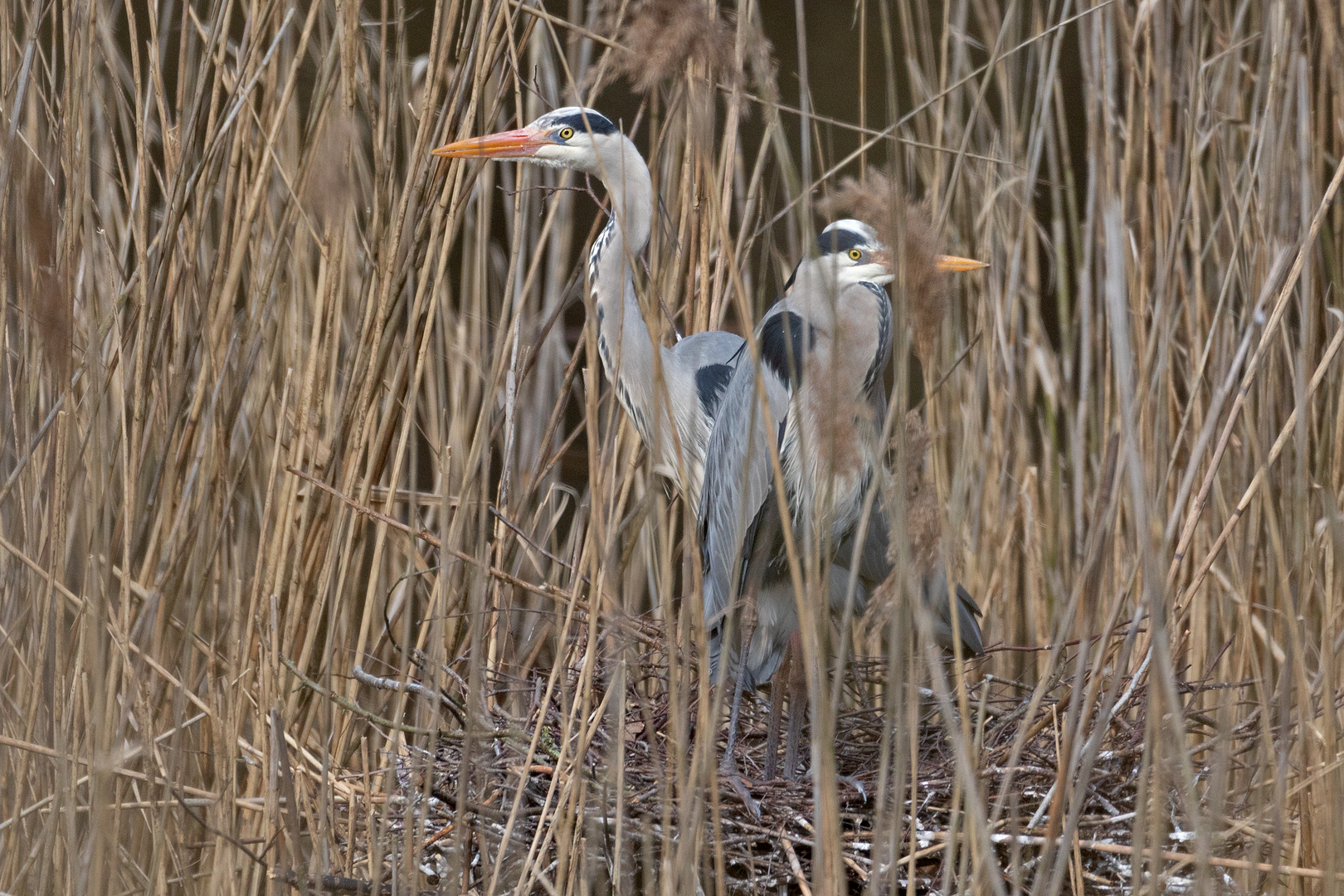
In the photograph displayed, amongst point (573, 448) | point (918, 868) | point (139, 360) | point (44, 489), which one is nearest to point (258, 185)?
point (139, 360)

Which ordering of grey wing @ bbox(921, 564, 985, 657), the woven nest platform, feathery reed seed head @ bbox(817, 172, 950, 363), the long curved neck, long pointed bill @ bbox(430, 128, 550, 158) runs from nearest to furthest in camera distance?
feathery reed seed head @ bbox(817, 172, 950, 363), the woven nest platform, long pointed bill @ bbox(430, 128, 550, 158), grey wing @ bbox(921, 564, 985, 657), the long curved neck

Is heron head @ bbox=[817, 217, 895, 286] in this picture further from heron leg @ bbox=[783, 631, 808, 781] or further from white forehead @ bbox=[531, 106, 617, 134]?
heron leg @ bbox=[783, 631, 808, 781]

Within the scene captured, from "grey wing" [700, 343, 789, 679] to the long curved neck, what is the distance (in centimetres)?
10

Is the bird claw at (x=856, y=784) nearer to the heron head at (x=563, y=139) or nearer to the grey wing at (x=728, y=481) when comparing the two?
the grey wing at (x=728, y=481)

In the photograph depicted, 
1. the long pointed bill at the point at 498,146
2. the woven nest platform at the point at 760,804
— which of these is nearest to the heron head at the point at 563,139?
the long pointed bill at the point at 498,146

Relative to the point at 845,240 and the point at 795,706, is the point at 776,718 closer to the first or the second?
the point at 795,706

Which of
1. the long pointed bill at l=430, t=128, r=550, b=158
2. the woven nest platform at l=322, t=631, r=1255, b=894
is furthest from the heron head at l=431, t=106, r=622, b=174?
the woven nest platform at l=322, t=631, r=1255, b=894

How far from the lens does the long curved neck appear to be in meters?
1.68

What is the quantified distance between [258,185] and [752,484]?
0.69 m

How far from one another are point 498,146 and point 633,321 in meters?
0.44

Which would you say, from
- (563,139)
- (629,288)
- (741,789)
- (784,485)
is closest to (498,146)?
(563,139)

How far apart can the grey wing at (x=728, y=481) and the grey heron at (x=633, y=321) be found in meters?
0.06

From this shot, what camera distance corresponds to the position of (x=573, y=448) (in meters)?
3.70

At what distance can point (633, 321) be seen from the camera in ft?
6.01
